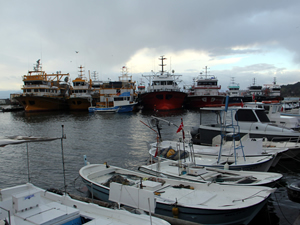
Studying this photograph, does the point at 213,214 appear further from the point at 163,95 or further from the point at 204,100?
the point at 204,100

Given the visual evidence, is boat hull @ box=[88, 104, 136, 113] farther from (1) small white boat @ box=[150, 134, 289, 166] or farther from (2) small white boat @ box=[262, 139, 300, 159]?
(2) small white boat @ box=[262, 139, 300, 159]

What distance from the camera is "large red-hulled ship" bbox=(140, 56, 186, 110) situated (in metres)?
55.0

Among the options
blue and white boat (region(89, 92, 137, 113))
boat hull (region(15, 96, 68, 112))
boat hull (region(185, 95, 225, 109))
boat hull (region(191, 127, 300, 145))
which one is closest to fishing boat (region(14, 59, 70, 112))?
boat hull (region(15, 96, 68, 112))

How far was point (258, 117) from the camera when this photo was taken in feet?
62.5

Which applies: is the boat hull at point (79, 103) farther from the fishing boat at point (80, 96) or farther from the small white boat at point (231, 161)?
the small white boat at point (231, 161)

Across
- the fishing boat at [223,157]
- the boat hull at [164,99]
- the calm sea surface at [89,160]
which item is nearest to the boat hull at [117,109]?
the boat hull at [164,99]

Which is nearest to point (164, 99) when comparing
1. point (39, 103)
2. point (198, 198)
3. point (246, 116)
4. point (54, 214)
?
point (39, 103)

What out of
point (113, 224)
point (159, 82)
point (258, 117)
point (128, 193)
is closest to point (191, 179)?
point (128, 193)

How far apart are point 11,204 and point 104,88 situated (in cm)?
5720

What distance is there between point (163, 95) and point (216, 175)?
44.6 metres

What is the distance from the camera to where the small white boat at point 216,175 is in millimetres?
9773

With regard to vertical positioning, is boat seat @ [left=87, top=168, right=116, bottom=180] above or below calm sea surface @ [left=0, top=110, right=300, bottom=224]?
above

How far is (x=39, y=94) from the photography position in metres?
63.0

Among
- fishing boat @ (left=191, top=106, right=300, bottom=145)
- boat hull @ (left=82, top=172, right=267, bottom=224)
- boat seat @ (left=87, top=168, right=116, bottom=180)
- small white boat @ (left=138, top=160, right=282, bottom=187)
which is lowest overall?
boat hull @ (left=82, top=172, right=267, bottom=224)
